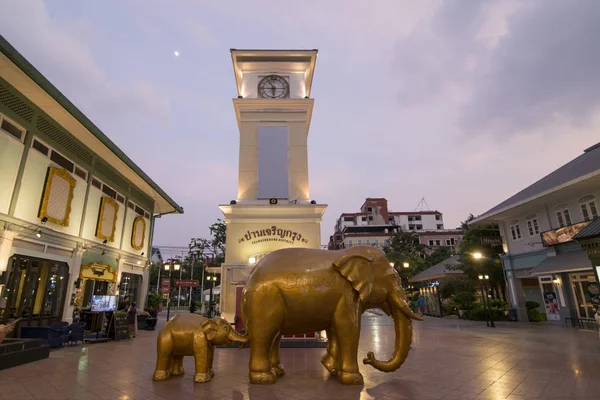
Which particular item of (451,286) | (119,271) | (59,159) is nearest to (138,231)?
(119,271)

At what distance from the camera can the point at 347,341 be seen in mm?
5375

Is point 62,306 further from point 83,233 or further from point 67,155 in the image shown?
point 67,155

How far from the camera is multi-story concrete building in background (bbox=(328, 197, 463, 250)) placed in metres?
62.2

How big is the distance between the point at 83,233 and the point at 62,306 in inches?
109

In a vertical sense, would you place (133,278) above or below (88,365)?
above

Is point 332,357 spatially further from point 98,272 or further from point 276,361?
point 98,272

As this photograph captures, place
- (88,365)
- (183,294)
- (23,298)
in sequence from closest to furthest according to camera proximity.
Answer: (88,365) → (23,298) → (183,294)

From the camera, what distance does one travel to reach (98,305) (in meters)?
12.6

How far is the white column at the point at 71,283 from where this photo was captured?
476 inches

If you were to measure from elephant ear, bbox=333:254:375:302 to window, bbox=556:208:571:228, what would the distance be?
609 inches

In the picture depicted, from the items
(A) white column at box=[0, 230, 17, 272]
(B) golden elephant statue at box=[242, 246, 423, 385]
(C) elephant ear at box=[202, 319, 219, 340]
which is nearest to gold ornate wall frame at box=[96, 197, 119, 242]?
(A) white column at box=[0, 230, 17, 272]

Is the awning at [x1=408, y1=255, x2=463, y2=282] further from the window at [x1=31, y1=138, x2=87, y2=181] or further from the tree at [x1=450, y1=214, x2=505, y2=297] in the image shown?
the window at [x1=31, y1=138, x2=87, y2=181]

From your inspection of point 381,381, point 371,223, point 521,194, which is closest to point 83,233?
point 381,381

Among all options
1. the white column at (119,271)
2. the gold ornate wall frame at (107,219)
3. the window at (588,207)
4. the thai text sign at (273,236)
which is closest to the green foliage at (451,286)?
the window at (588,207)
